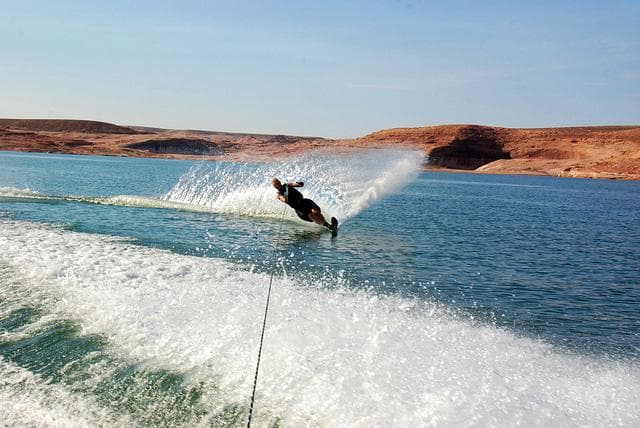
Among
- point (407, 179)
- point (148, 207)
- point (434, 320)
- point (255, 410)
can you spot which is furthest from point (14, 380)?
point (407, 179)

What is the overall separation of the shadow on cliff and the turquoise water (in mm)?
96660

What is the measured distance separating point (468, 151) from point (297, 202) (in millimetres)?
102795

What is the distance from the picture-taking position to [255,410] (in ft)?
17.4

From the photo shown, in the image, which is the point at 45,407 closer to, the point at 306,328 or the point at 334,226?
the point at 306,328

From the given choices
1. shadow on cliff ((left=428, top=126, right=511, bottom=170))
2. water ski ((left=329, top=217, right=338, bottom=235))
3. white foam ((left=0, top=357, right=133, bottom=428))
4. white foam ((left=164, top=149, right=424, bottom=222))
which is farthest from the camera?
shadow on cliff ((left=428, top=126, right=511, bottom=170))

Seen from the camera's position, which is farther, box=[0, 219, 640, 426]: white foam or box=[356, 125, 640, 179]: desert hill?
box=[356, 125, 640, 179]: desert hill

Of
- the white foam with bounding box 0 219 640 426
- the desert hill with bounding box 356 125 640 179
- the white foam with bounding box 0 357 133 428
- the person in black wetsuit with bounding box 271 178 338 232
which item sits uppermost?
the desert hill with bounding box 356 125 640 179

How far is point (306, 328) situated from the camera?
7371 millimetres

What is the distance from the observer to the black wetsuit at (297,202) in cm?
1730

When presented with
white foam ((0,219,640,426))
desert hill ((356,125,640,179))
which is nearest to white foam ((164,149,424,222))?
white foam ((0,219,640,426))

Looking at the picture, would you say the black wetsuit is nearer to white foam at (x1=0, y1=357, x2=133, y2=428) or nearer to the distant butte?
white foam at (x1=0, y1=357, x2=133, y2=428)

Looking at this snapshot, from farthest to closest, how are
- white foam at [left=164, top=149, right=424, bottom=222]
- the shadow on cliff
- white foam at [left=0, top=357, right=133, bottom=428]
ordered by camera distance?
1. the shadow on cliff
2. white foam at [left=164, top=149, right=424, bottom=222]
3. white foam at [left=0, top=357, right=133, bottom=428]

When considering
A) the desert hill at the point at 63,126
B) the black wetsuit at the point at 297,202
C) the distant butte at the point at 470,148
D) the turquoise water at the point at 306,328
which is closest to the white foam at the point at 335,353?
the turquoise water at the point at 306,328

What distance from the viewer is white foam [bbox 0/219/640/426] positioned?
5.34 meters
